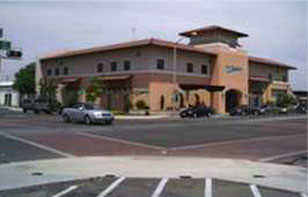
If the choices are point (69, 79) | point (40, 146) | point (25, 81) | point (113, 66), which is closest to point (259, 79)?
point (113, 66)

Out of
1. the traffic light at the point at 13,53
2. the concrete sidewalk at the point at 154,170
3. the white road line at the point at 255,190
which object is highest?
the traffic light at the point at 13,53

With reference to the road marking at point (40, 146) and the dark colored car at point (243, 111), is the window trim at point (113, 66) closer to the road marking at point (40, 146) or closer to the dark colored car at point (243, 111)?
the dark colored car at point (243, 111)

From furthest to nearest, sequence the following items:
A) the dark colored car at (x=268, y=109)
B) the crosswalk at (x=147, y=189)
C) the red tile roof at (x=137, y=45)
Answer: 1. the dark colored car at (x=268, y=109)
2. the red tile roof at (x=137, y=45)
3. the crosswalk at (x=147, y=189)

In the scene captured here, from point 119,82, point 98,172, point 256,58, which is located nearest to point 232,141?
point 98,172

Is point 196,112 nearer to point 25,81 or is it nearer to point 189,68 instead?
point 189,68

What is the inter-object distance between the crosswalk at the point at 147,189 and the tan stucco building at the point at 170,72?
2096 inches

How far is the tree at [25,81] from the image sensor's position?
321 feet

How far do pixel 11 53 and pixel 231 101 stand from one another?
49.8 meters

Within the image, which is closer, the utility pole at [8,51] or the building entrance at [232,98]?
the utility pole at [8,51]

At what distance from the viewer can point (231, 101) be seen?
3260 inches

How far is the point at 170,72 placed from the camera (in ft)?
228

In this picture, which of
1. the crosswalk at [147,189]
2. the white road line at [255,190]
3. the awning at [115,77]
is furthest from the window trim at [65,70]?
the white road line at [255,190]

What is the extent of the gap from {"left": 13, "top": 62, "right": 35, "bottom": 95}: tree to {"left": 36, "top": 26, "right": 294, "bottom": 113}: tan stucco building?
20.8 ft

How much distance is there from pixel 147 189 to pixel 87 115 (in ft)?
94.2
